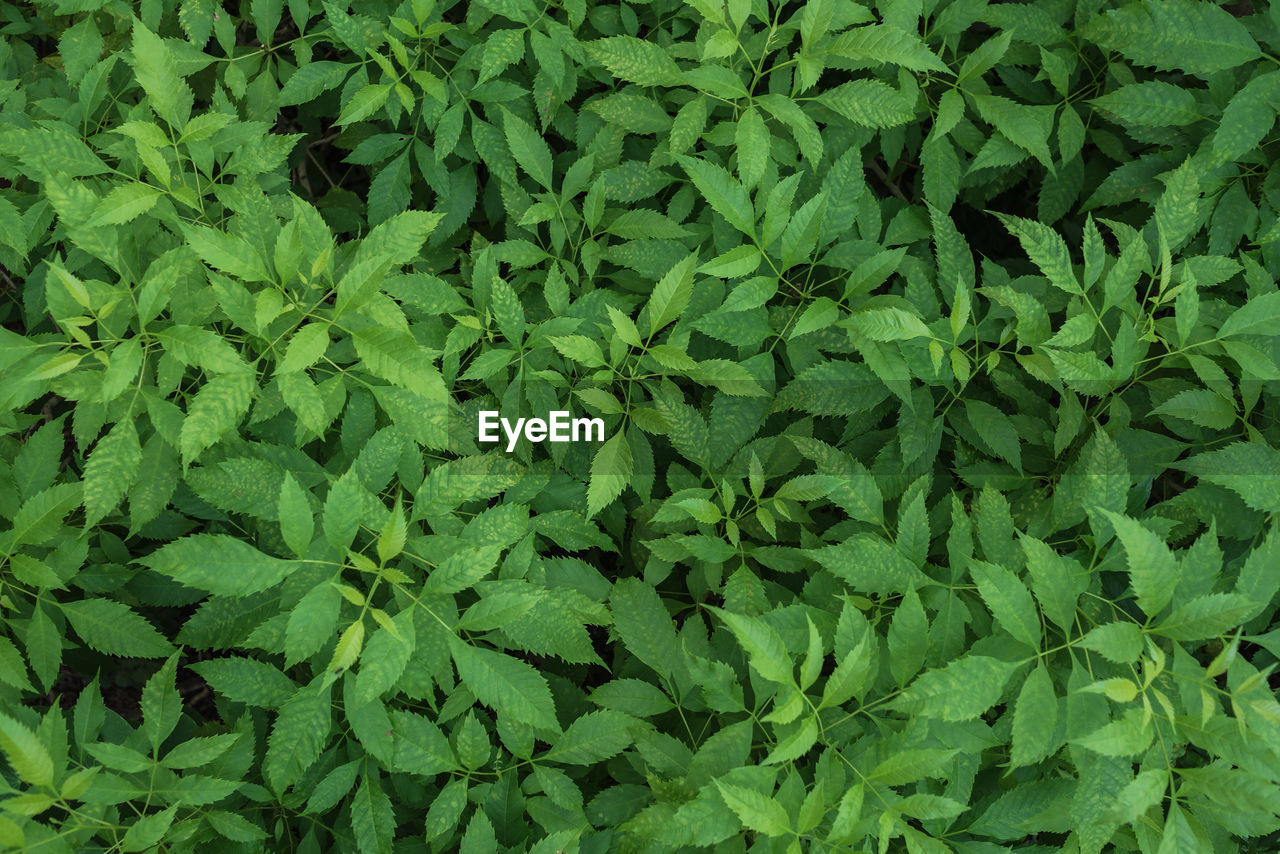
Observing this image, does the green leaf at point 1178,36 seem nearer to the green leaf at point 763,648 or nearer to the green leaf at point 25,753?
the green leaf at point 763,648

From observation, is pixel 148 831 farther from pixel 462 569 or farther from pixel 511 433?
pixel 511 433

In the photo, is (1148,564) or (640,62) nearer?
(1148,564)

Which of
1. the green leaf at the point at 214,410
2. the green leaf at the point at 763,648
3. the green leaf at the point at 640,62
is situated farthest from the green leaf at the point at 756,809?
the green leaf at the point at 640,62

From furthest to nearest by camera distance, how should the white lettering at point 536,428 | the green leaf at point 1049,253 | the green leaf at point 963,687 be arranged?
1. the white lettering at point 536,428
2. the green leaf at point 1049,253
3. the green leaf at point 963,687

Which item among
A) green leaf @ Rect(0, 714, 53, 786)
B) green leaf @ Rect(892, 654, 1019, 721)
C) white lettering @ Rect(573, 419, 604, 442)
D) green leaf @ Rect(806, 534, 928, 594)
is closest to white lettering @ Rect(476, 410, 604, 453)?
white lettering @ Rect(573, 419, 604, 442)

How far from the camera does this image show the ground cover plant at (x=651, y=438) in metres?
1.93

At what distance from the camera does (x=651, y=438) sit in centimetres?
277

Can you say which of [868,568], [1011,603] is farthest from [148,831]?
[1011,603]

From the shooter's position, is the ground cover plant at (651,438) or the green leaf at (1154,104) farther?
the green leaf at (1154,104)

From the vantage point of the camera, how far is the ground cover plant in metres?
1.93

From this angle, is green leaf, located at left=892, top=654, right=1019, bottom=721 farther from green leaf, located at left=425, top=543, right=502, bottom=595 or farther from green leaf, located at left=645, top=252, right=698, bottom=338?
green leaf, located at left=645, top=252, right=698, bottom=338

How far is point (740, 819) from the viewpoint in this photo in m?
1.80

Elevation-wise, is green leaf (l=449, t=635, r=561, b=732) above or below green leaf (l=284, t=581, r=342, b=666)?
below

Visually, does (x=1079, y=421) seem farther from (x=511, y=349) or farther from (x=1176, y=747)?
(x=511, y=349)
